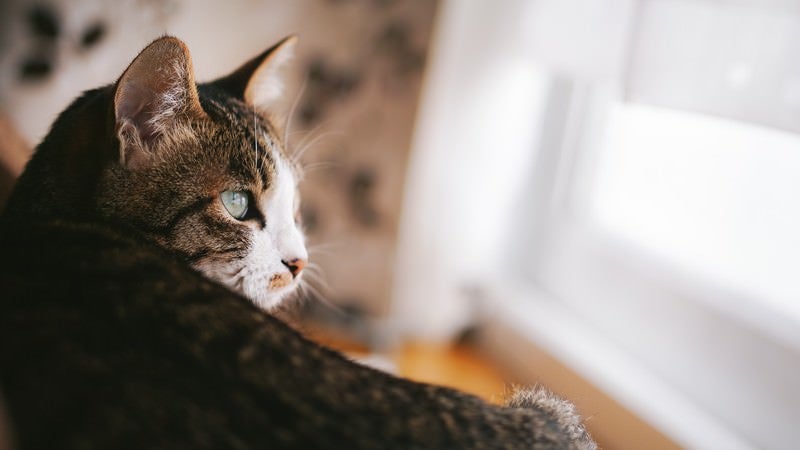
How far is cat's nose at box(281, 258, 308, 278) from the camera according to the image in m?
0.69

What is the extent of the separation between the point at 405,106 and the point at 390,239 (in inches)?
10.9

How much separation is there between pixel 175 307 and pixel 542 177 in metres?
0.93

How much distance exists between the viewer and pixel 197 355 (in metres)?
0.43

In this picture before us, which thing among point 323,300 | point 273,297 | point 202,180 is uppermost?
point 202,180

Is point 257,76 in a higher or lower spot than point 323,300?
higher

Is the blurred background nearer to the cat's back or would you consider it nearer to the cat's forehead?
the cat's forehead

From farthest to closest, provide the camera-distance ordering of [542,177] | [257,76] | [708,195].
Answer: [542,177] → [708,195] → [257,76]

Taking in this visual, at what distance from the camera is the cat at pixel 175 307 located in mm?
401

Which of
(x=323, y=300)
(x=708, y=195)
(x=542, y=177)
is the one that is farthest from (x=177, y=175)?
(x=542, y=177)

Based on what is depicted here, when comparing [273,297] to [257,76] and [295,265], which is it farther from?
[257,76]

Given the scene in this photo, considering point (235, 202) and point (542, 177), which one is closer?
point (235, 202)

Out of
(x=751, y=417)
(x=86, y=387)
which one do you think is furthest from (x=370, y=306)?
(x=86, y=387)

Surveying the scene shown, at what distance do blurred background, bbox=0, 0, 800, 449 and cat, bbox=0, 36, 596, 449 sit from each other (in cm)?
8

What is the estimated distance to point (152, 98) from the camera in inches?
23.5
